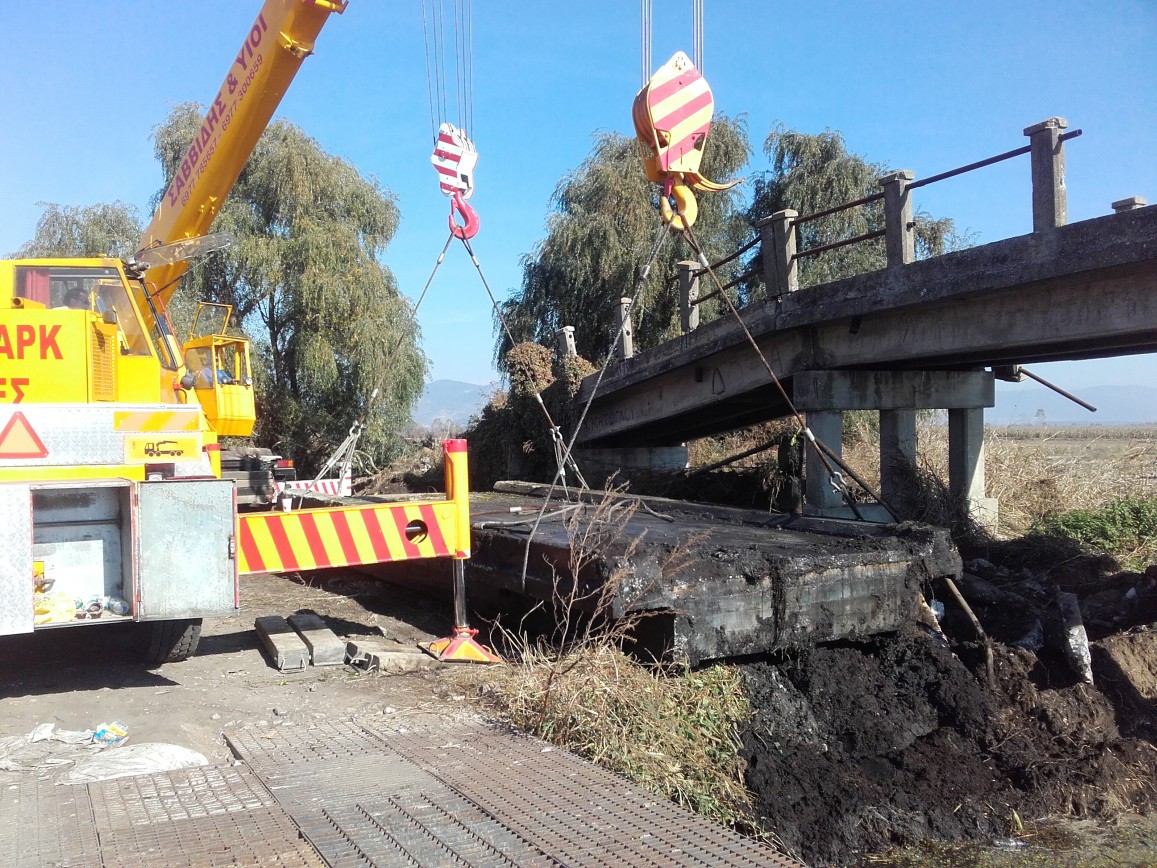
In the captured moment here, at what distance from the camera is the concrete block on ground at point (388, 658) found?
20.2 ft

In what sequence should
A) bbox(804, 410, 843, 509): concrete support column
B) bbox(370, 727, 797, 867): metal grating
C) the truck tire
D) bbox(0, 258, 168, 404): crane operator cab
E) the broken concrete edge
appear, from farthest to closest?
bbox(804, 410, 843, 509): concrete support column
the broken concrete edge
the truck tire
bbox(0, 258, 168, 404): crane operator cab
bbox(370, 727, 797, 867): metal grating

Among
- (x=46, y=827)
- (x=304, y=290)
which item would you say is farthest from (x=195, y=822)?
(x=304, y=290)

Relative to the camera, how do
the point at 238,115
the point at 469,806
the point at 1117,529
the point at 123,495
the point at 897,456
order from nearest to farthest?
the point at 469,806 → the point at 123,495 → the point at 238,115 → the point at 1117,529 → the point at 897,456

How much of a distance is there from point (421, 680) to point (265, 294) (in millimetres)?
15369

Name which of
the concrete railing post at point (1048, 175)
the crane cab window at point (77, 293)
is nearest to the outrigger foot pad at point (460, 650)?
the crane cab window at point (77, 293)

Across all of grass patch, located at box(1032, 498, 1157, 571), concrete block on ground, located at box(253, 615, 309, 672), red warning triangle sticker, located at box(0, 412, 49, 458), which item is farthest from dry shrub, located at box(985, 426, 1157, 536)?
red warning triangle sticker, located at box(0, 412, 49, 458)

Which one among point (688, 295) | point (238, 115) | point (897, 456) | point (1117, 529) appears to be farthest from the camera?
point (688, 295)

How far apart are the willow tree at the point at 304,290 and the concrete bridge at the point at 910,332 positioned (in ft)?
24.3

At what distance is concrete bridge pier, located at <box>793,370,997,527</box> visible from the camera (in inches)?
420

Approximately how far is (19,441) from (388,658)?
99.4 inches

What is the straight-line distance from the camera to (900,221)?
973 cm

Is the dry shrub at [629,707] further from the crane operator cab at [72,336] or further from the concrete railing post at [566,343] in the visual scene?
the concrete railing post at [566,343]

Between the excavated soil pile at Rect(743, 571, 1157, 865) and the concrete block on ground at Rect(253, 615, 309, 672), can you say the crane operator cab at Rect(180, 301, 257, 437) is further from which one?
the excavated soil pile at Rect(743, 571, 1157, 865)

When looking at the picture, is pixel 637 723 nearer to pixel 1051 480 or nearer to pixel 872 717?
pixel 872 717
